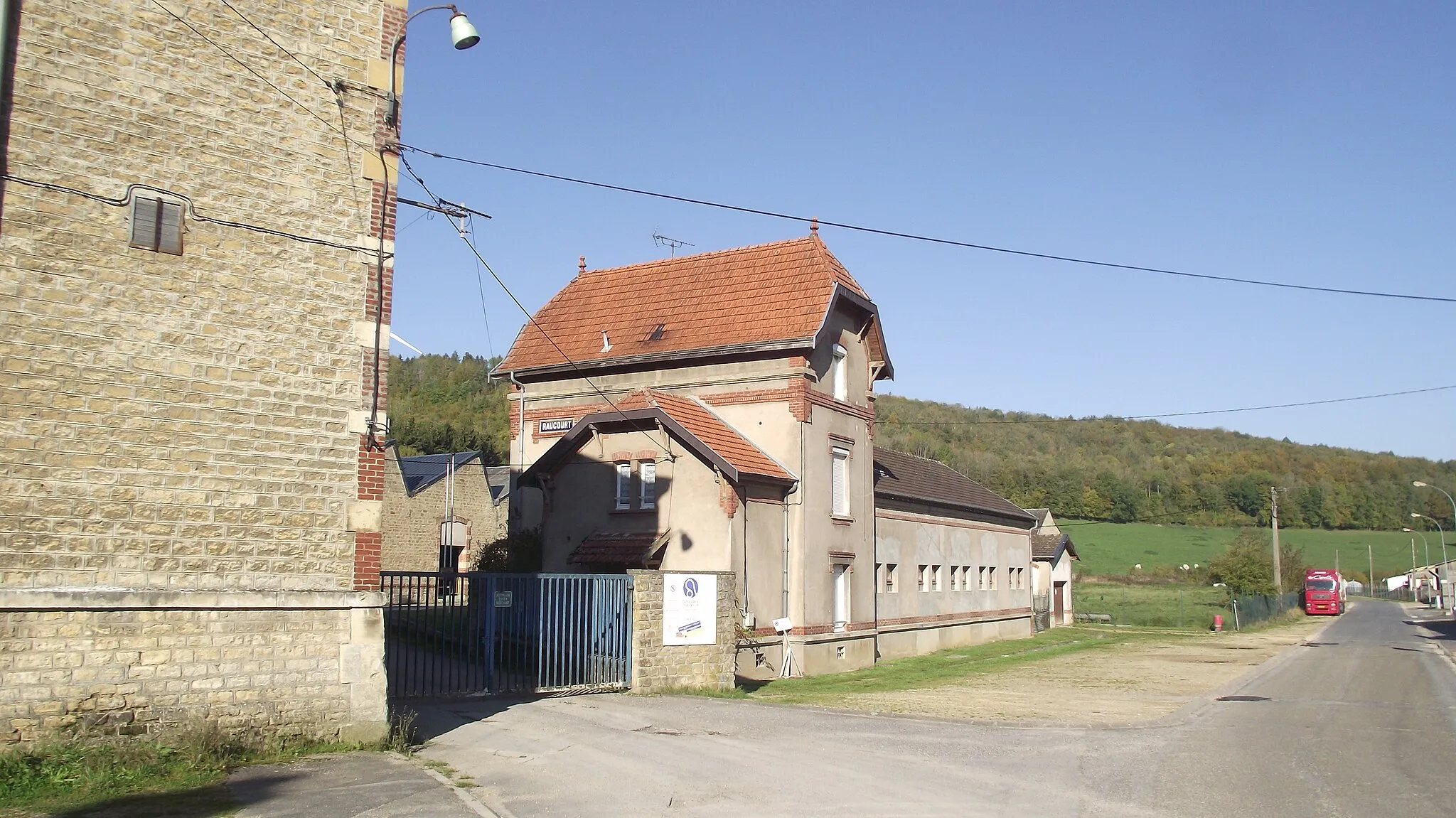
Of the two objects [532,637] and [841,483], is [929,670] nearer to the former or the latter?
[841,483]

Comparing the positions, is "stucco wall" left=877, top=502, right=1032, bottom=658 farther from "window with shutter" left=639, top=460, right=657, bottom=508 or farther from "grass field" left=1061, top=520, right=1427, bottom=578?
"grass field" left=1061, top=520, right=1427, bottom=578

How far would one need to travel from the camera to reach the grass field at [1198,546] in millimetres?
94688

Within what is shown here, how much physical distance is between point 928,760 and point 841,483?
1539 centimetres

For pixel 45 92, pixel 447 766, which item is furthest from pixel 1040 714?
pixel 45 92

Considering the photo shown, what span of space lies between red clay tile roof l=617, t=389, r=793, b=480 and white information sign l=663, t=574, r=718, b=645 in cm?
406

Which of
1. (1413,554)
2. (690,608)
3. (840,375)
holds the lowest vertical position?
(1413,554)

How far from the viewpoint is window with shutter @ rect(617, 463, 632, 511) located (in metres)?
24.3

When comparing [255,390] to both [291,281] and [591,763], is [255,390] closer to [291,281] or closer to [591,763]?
[291,281]

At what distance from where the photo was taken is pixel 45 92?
1047 centimetres

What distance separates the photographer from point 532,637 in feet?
56.5

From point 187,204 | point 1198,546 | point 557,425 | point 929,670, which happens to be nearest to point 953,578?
point 929,670

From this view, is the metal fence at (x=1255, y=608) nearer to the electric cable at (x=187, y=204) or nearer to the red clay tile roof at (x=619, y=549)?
the red clay tile roof at (x=619, y=549)

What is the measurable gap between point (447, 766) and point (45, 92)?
7858 mm

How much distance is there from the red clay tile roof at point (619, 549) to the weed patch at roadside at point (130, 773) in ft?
39.2
